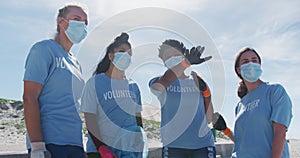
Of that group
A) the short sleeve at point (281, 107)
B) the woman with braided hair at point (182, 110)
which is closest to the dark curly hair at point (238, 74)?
the woman with braided hair at point (182, 110)

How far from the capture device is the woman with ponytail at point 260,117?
3.02 meters

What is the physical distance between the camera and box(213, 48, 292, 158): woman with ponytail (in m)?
3.02

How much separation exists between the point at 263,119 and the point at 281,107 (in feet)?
0.57

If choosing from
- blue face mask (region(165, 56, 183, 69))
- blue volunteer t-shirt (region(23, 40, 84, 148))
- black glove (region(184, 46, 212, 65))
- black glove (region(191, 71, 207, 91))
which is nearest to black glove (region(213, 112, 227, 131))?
black glove (region(191, 71, 207, 91))

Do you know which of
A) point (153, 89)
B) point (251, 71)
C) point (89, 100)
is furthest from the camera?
point (153, 89)

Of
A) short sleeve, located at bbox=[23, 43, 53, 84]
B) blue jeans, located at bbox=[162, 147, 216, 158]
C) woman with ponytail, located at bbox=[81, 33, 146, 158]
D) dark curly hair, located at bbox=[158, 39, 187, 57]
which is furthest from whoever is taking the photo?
dark curly hair, located at bbox=[158, 39, 187, 57]

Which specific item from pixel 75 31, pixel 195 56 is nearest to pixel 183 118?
pixel 195 56

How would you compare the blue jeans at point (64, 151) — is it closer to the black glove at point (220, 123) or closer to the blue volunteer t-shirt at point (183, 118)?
the blue volunteer t-shirt at point (183, 118)

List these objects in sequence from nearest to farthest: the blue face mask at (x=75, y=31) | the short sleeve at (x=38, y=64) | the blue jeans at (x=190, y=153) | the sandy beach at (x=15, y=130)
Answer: the short sleeve at (x=38, y=64) < the blue face mask at (x=75, y=31) < the blue jeans at (x=190, y=153) < the sandy beach at (x=15, y=130)

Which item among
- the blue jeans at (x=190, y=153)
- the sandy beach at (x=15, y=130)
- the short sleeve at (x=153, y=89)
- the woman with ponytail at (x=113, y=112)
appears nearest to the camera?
the woman with ponytail at (x=113, y=112)

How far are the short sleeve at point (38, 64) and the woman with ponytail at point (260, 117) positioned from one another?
1627mm

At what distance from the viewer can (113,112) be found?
A: 3225 millimetres

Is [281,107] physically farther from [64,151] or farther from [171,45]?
[64,151]

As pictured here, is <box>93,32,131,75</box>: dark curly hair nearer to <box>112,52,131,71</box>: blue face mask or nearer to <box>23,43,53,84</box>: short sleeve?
<box>112,52,131,71</box>: blue face mask
